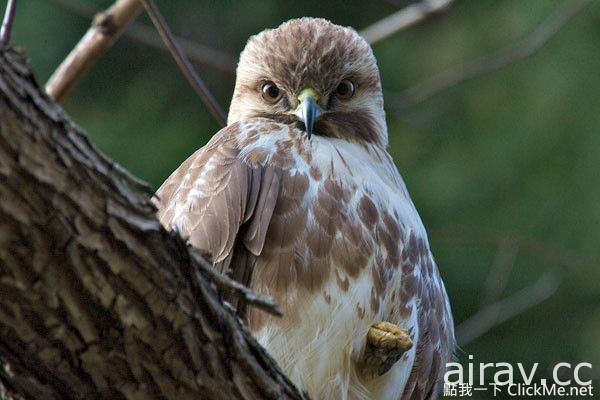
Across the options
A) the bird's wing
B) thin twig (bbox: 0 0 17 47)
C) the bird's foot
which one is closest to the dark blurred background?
the bird's wing

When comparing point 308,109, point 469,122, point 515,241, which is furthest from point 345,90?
point 469,122

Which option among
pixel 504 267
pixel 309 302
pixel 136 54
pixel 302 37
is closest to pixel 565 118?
pixel 504 267

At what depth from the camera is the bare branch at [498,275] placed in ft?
18.0

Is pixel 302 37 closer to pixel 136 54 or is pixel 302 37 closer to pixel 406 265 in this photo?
pixel 406 265

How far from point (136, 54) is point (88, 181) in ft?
18.1

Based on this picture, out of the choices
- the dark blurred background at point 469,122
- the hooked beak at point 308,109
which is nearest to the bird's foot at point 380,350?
the hooked beak at point 308,109

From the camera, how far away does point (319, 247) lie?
2.75m

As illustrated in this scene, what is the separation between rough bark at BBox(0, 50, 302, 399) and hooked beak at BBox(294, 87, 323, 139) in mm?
1100

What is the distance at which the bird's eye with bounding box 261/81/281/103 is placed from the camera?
10.9ft

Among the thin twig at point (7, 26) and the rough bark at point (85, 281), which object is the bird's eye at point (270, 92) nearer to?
the thin twig at point (7, 26)

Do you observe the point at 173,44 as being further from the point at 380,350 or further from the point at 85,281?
the point at 85,281

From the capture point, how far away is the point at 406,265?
9.62 feet

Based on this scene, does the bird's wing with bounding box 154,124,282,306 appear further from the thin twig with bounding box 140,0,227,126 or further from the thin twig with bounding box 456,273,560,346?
the thin twig with bounding box 456,273,560,346

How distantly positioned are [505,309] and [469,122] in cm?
183
